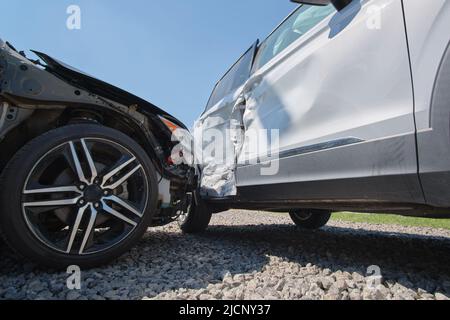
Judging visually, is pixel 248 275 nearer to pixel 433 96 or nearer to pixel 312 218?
pixel 433 96

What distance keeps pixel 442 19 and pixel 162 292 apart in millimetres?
1630

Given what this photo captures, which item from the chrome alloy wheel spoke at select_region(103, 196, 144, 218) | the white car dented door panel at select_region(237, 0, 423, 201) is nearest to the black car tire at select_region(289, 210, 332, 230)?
the white car dented door panel at select_region(237, 0, 423, 201)

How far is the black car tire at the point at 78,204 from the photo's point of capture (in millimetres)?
1553

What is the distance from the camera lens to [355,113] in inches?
57.8

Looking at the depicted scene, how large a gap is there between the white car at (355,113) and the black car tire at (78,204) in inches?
31.3

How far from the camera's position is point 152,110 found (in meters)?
2.22

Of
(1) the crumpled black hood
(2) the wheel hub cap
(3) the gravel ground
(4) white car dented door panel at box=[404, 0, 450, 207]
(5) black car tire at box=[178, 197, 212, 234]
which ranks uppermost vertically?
(1) the crumpled black hood

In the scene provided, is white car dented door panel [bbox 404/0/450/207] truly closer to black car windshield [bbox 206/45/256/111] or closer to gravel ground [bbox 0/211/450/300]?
gravel ground [bbox 0/211/450/300]

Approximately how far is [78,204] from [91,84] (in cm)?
78

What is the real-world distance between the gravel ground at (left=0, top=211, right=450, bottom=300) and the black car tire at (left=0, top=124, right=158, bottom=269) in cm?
13

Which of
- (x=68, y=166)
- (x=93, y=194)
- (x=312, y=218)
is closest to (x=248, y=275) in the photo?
(x=93, y=194)

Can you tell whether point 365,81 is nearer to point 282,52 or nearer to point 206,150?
point 282,52

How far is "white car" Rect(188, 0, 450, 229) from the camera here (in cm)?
117
